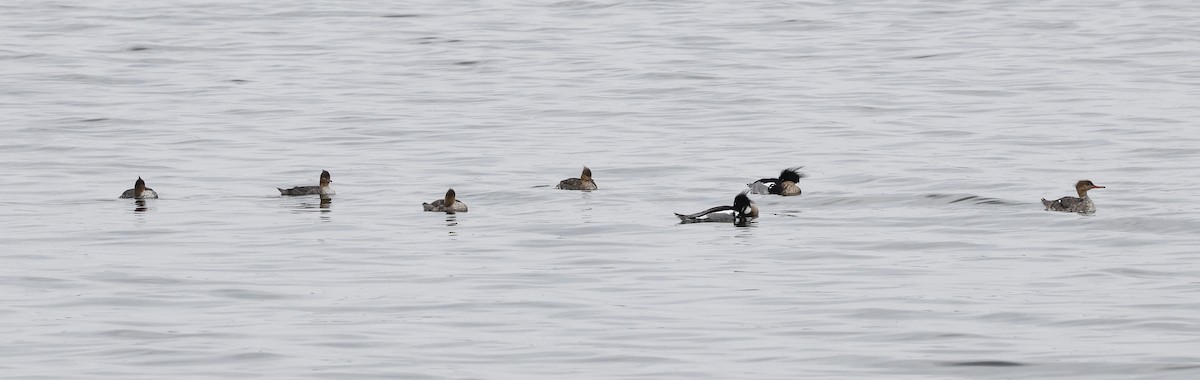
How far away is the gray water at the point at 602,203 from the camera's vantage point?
15.4 m

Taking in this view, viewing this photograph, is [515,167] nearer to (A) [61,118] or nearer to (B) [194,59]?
(A) [61,118]

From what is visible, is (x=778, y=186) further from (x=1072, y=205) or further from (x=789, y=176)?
(x=1072, y=205)

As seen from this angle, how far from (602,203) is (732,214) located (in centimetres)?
244

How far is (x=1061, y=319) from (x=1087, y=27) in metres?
40.7

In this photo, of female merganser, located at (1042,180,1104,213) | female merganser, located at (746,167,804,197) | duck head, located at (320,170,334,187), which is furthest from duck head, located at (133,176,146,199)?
female merganser, located at (1042,180,1104,213)

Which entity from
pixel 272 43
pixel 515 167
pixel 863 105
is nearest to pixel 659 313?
pixel 515 167

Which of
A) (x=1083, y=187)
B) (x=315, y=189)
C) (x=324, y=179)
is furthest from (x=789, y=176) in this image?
(x=315, y=189)

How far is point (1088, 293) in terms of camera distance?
17844 millimetres

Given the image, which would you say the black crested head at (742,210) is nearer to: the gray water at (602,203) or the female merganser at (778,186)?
the gray water at (602,203)

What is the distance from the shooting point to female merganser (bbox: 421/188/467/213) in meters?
24.5

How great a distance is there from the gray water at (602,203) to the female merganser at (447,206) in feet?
0.62

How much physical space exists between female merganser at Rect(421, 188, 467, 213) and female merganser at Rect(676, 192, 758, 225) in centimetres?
269

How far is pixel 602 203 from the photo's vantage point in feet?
85.1

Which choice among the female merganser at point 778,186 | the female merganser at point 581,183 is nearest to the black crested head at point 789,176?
the female merganser at point 778,186
